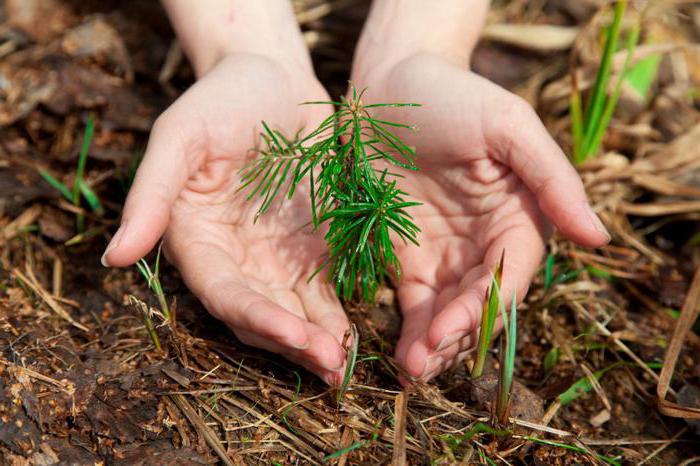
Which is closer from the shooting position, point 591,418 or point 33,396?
point 33,396

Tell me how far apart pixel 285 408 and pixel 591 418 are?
1001 millimetres

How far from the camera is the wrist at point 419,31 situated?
103 inches

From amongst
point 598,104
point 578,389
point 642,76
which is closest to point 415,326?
point 578,389

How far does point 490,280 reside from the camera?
1.89 metres

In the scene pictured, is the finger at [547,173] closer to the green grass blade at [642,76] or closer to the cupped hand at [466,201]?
the cupped hand at [466,201]

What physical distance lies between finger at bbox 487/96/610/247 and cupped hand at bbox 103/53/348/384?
0.69 m

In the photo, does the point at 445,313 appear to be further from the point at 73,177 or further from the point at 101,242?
the point at 73,177

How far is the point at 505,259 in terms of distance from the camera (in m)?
2.00

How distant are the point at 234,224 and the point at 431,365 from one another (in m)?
0.82

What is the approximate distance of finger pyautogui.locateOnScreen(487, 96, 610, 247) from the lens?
A: 1.97 meters

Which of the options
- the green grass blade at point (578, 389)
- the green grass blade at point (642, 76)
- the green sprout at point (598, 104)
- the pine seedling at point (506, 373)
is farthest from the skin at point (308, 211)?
the green grass blade at point (642, 76)

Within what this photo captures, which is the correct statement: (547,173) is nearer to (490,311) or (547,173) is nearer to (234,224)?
(490,311)

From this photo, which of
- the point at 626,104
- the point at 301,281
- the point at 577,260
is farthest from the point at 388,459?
the point at 626,104

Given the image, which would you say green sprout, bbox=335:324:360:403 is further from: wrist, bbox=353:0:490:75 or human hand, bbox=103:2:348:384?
wrist, bbox=353:0:490:75
